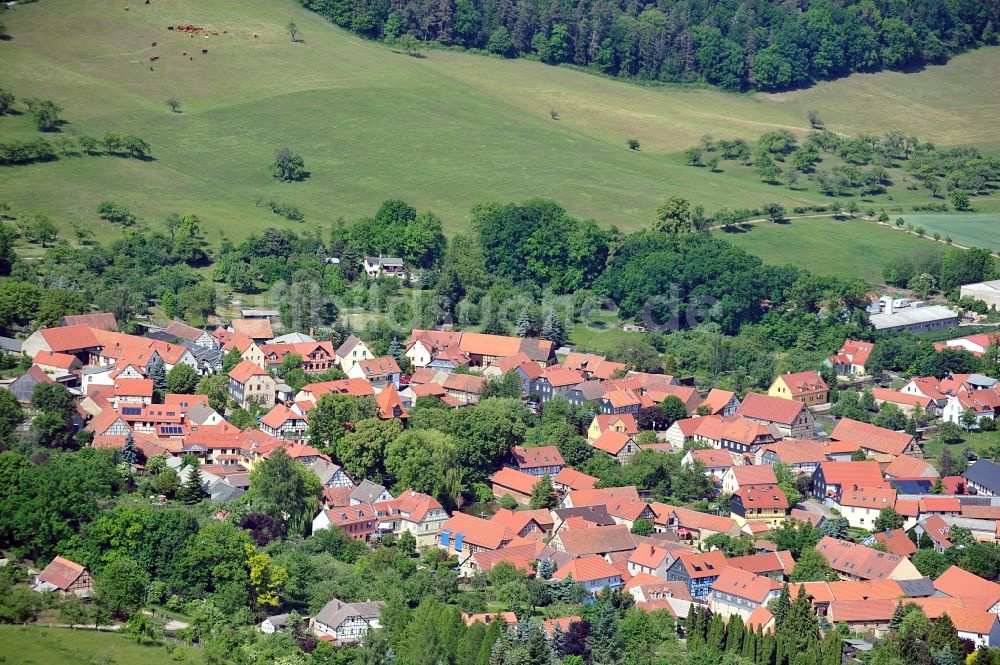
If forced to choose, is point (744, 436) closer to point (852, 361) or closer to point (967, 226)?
point (852, 361)

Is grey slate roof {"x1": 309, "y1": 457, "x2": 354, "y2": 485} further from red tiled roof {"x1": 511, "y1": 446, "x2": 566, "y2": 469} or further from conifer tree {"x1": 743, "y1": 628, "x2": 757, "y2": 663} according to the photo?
conifer tree {"x1": 743, "y1": 628, "x2": 757, "y2": 663}

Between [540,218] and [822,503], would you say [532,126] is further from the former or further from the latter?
[822,503]

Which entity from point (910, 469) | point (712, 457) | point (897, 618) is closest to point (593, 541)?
point (712, 457)

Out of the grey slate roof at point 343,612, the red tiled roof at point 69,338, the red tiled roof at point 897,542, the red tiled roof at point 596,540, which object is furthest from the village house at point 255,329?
the red tiled roof at point 897,542

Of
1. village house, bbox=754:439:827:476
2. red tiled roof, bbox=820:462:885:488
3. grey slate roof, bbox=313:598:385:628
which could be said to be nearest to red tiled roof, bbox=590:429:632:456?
village house, bbox=754:439:827:476

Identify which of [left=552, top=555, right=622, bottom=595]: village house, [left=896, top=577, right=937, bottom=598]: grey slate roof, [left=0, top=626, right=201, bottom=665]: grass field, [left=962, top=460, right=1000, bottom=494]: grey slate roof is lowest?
[left=0, top=626, right=201, bottom=665]: grass field

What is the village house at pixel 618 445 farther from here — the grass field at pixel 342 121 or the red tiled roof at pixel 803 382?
the grass field at pixel 342 121
